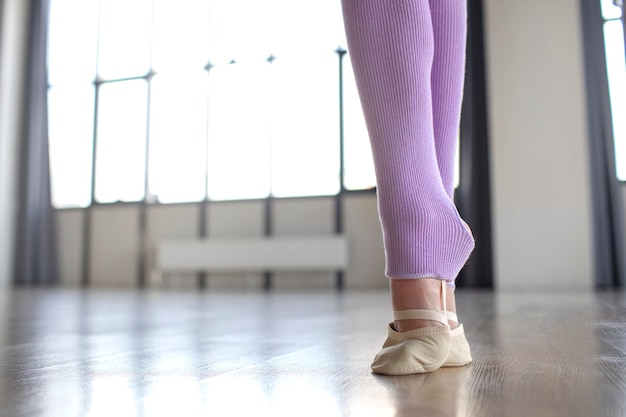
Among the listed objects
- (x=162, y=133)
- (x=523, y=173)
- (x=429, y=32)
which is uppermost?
(x=162, y=133)

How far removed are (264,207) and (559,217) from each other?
3329mm

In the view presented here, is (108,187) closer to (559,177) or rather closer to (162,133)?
(162,133)

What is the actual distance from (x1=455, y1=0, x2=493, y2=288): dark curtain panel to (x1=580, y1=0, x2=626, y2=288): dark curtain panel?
92 cm

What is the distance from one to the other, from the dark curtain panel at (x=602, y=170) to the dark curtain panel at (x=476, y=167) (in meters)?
0.92

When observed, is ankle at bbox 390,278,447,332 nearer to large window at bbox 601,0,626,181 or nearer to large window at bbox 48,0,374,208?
large window at bbox 601,0,626,181

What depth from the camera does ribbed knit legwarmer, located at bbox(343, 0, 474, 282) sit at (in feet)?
2.33

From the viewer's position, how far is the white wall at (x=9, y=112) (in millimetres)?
7660

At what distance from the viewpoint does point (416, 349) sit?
67 cm

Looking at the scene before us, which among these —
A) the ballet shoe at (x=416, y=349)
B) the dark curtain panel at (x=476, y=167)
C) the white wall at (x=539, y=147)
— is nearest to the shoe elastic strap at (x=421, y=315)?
the ballet shoe at (x=416, y=349)

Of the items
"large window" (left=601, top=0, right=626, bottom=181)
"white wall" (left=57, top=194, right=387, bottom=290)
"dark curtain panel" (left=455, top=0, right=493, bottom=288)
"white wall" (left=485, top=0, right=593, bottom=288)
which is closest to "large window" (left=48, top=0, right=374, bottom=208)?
"white wall" (left=57, top=194, right=387, bottom=290)

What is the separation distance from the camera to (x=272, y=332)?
1315 millimetres

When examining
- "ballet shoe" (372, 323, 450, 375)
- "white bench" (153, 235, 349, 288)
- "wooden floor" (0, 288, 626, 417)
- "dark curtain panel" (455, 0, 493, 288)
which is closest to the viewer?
"wooden floor" (0, 288, 626, 417)

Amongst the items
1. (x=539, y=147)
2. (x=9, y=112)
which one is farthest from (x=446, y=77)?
(x=9, y=112)

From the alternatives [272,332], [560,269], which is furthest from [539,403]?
[560,269]
